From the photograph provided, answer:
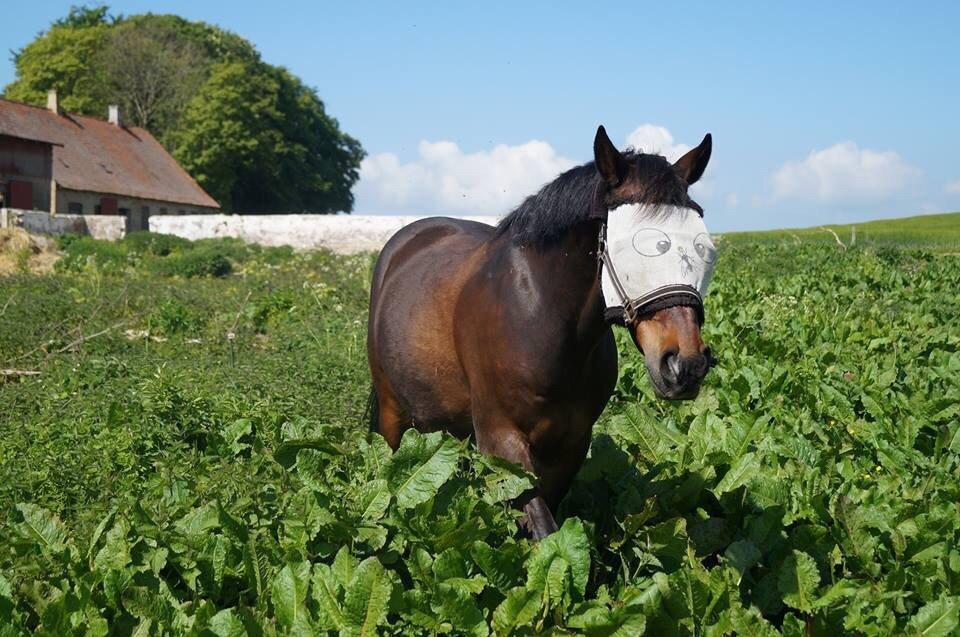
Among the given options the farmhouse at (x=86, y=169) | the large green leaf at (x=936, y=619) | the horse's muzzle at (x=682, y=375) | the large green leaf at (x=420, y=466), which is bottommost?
the large green leaf at (x=936, y=619)

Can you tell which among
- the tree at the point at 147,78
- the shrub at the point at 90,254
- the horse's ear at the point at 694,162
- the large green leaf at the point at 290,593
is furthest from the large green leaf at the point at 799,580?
the tree at the point at 147,78

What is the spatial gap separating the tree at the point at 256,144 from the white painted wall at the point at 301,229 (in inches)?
822

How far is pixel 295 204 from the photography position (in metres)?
62.0

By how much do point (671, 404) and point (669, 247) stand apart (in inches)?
140

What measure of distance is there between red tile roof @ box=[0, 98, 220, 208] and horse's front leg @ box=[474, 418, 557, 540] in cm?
4717

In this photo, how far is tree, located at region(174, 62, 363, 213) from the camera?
5650 cm

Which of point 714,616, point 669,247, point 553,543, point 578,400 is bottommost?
point 714,616

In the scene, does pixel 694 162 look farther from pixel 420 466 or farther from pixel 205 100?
pixel 205 100

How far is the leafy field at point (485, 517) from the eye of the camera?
3496 mm

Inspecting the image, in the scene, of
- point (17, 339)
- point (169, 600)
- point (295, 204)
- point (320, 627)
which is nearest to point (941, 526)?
point (320, 627)

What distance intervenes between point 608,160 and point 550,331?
717mm

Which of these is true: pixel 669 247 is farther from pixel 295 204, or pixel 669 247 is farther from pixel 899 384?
pixel 295 204

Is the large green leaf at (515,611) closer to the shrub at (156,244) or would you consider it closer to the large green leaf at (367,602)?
the large green leaf at (367,602)

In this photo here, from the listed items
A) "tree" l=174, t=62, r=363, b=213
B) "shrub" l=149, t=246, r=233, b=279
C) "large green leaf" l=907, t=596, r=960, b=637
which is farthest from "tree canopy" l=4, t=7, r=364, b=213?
"large green leaf" l=907, t=596, r=960, b=637
